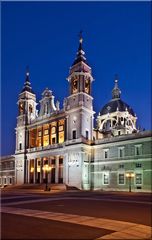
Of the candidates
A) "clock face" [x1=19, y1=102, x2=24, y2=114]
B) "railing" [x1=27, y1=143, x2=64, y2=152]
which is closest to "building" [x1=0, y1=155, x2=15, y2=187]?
"railing" [x1=27, y1=143, x2=64, y2=152]

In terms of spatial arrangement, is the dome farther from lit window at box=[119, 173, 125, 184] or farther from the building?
lit window at box=[119, 173, 125, 184]

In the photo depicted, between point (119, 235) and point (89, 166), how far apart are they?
47.3 metres

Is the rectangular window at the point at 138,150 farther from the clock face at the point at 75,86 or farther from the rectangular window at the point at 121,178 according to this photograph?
the clock face at the point at 75,86

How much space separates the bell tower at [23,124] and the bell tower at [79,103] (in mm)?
16196

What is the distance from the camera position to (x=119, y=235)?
10062 mm

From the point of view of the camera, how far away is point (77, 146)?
55719 millimetres

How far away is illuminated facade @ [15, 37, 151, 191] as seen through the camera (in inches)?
1993

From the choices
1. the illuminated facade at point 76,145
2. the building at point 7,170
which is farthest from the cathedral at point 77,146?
the building at point 7,170

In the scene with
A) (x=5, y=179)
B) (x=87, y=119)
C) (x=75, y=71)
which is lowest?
(x=5, y=179)

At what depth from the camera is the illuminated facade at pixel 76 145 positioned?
50.6 m

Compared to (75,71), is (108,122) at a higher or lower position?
lower

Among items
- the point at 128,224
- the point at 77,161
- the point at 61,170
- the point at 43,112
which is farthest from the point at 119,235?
the point at 43,112

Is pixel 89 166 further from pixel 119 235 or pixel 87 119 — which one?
pixel 119 235

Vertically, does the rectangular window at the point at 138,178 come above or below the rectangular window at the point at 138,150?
below
